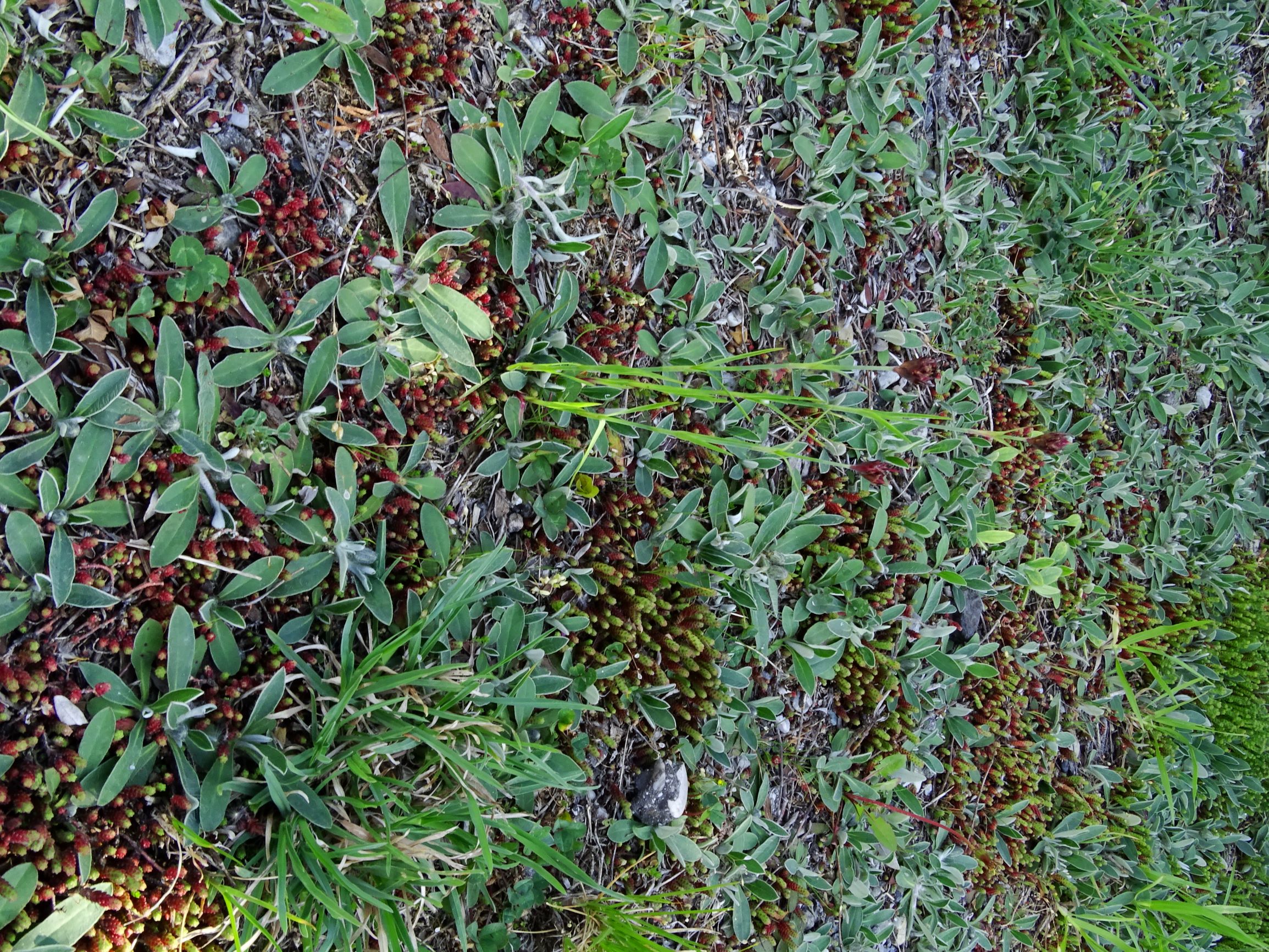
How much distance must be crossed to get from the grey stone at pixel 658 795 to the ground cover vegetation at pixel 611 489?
2 cm

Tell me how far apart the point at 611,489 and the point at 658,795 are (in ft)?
3.27

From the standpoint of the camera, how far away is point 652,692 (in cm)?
289

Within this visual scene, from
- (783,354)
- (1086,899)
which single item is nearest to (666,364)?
(783,354)

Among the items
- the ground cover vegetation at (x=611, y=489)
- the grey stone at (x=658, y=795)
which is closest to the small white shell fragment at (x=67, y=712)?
the ground cover vegetation at (x=611, y=489)

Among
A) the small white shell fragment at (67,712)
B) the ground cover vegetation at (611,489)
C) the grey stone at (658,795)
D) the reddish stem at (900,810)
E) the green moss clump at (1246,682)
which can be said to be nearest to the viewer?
the small white shell fragment at (67,712)

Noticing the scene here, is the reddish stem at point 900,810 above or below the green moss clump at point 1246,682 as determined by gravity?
above

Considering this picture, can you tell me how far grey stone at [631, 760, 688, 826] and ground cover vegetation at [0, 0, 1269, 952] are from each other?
0.02 metres

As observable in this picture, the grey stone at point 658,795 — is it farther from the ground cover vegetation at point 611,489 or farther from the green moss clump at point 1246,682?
the green moss clump at point 1246,682

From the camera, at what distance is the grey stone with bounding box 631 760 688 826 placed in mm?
2885

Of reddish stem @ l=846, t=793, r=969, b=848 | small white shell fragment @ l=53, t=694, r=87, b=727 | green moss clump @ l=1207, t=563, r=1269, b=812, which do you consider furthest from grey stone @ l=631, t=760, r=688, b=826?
green moss clump @ l=1207, t=563, r=1269, b=812

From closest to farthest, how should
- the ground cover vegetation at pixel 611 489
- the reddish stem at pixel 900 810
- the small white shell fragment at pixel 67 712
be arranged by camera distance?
the small white shell fragment at pixel 67 712, the ground cover vegetation at pixel 611 489, the reddish stem at pixel 900 810

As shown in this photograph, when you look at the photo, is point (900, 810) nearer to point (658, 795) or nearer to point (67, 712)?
point (658, 795)

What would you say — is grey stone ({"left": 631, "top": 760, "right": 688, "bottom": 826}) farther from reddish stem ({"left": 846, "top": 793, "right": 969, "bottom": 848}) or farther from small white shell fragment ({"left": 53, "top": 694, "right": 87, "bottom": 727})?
small white shell fragment ({"left": 53, "top": 694, "right": 87, "bottom": 727})

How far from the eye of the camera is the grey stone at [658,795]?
9.46 ft
